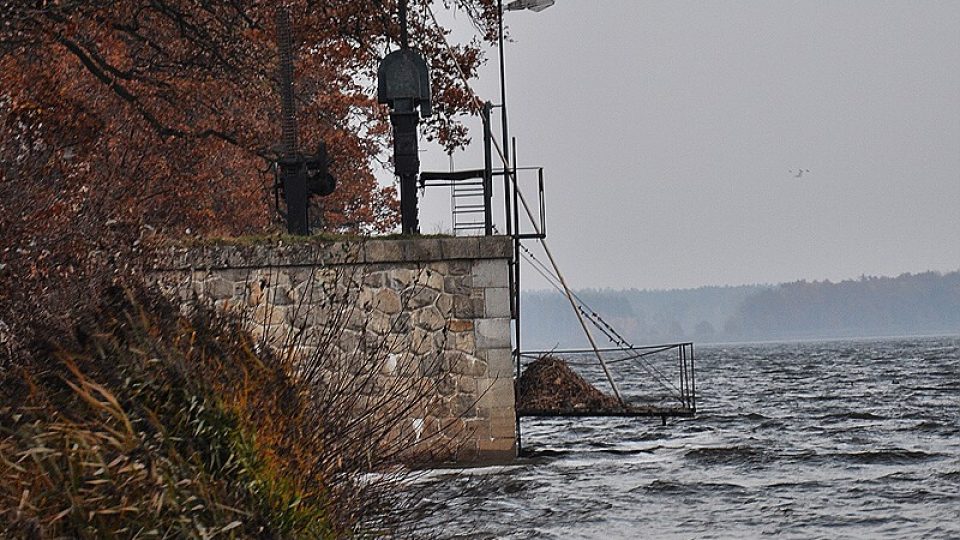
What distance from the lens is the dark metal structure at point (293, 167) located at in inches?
619

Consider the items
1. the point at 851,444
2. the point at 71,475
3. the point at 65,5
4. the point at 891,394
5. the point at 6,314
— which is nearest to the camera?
the point at 71,475

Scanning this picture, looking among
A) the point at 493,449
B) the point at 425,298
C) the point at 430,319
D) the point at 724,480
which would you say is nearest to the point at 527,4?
the point at 425,298

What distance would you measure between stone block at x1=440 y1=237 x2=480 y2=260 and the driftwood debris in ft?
10.7

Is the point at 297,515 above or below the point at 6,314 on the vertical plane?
below

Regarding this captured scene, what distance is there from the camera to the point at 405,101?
15.8 meters

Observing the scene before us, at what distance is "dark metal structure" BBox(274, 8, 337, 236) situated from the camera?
15734 mm

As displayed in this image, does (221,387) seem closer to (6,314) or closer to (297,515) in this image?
(297,515)

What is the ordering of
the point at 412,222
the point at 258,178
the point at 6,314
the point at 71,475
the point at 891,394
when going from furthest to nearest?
the point at 891,394, the point at 258,178, the point at 412,222, the point at 6,314, the point at 71,475

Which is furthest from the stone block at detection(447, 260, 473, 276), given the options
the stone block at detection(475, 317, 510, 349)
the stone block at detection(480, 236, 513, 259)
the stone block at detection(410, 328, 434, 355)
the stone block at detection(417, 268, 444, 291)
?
the stone block at detection(410, 328, 434, 355)

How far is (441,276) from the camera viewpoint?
14234 mm

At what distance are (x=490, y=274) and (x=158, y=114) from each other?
29.4 feet

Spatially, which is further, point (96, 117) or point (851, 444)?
point (851, 444)

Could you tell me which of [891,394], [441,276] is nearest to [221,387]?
[441,276]

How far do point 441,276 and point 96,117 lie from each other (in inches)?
218
